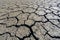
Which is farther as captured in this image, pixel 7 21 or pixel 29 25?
pixel 7 21

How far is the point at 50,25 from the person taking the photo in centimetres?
118

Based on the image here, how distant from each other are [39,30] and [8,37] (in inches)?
16.4

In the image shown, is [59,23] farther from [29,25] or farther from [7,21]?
[7,21]

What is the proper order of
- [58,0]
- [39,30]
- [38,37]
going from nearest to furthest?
[38,37], [39,30], [58,0]

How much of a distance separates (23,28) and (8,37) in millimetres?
245

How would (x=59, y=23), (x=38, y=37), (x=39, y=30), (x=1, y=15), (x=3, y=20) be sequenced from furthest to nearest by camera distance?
(x=1, y=15) → (x=3, y=20) → (x=59, y=23) → (x=39, y=30) → (x=38, y=37)

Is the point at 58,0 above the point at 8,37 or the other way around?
above

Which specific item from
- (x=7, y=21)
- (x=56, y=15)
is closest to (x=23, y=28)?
(x=7, y=21)

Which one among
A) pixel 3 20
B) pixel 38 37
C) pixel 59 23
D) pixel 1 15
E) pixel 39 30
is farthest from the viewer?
pixel 1 15

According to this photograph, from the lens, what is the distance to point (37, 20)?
1.30 meters

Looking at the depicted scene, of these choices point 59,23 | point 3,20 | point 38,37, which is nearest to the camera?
point 38,37

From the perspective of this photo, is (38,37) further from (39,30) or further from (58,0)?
(58,0)

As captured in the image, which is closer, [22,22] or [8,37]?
[8,37]

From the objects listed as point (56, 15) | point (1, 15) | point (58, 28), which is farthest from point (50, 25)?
point (1, 15)
